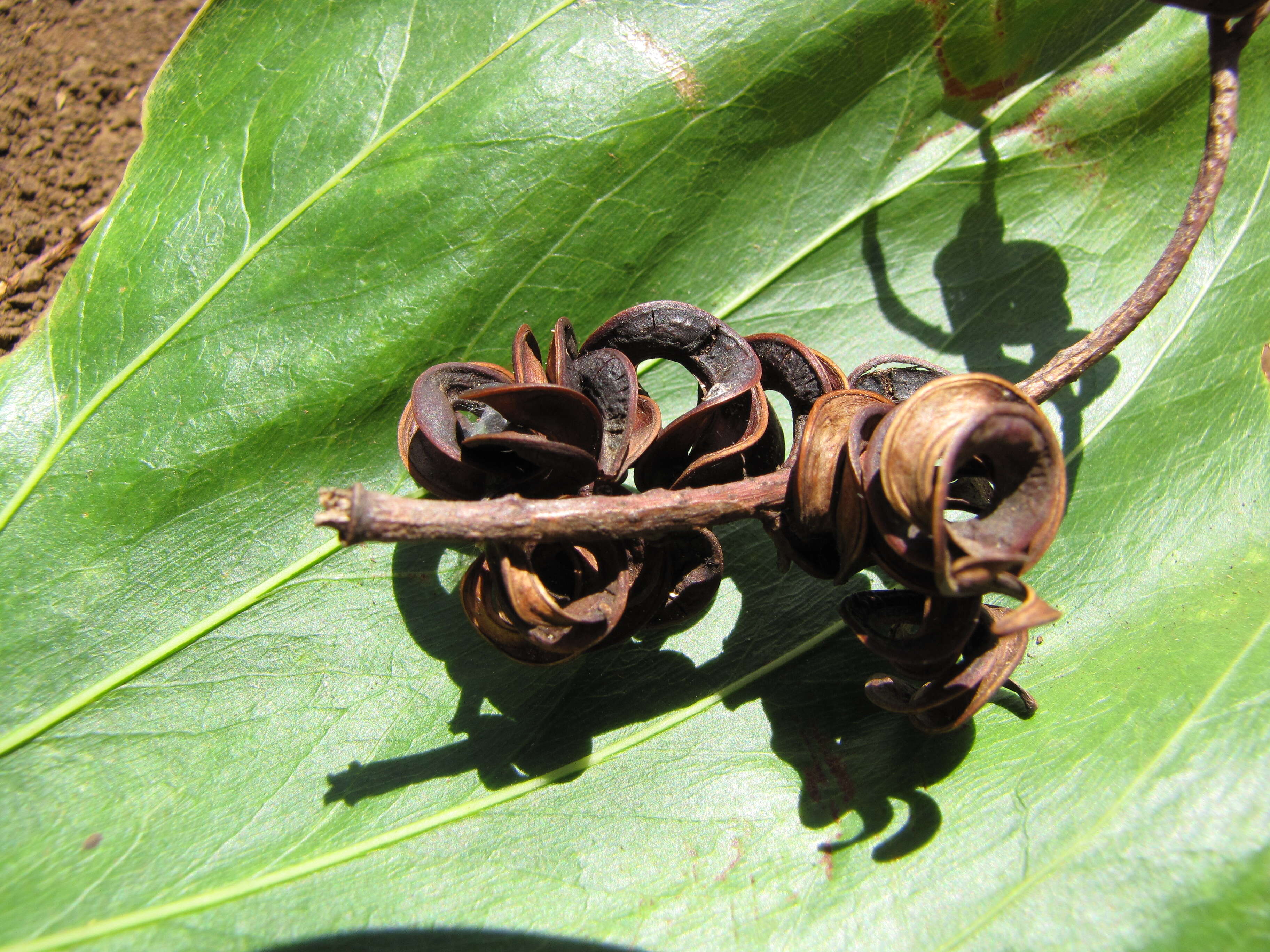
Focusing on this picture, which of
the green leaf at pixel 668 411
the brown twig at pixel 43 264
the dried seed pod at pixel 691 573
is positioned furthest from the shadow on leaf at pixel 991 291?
the brown twig at pixel 43 264

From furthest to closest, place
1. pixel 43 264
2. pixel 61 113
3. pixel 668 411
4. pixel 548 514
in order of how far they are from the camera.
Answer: pixel 61 113 < pixel 43 264 < pixel 668 411 < pixel 548 514

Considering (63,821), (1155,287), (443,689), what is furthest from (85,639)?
(1155,287)

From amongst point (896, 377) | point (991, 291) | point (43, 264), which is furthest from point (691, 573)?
point (43, 264)

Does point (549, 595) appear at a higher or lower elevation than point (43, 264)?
lower

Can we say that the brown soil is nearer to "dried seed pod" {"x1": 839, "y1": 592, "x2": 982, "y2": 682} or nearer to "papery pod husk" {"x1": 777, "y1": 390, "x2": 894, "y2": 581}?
"papery pod husk" {"x1": 777, "y1": 390, "x2": 894, "y2": 581}

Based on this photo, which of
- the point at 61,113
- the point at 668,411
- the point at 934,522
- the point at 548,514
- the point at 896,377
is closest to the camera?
the point at 934,522

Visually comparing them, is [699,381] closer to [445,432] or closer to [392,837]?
[445,432]

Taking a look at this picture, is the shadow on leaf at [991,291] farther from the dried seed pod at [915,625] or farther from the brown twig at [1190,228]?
the dried seed pod at [915,625]
